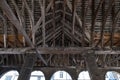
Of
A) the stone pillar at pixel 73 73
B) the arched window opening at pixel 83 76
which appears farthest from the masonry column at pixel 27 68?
the arched window opening at pixel 83 76

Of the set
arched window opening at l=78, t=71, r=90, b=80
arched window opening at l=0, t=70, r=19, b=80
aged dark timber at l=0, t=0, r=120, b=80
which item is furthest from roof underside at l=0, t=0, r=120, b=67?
arched window opening at l=0, t=70, r=19, b=80

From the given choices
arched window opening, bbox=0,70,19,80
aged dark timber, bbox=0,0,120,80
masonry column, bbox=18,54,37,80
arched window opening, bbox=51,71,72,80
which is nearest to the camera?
masonry column, bbox=18,54,37,80

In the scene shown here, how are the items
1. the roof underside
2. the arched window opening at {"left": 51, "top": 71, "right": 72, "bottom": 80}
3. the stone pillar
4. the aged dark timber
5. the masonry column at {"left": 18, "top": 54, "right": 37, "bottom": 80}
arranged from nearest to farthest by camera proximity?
the masonry column at {"left": 18, "top": 54, "right": 37, "bottom": 80} → the aged dark timber → the roof underside → the stone pillar → the arched window opening at {"left": 51, "top": 71, "right": 72, "bottom": 80}

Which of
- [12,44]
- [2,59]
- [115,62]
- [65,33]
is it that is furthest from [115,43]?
[2,59]

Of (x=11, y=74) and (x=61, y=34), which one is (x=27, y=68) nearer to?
(x=61, y=34)

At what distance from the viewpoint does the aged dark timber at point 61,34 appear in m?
8.77

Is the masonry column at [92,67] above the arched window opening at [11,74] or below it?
above

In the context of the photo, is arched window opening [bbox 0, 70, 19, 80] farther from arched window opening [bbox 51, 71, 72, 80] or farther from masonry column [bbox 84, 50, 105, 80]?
masonry column [bbox 84, 50, 105, 80]

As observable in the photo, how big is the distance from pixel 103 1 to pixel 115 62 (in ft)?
18.6

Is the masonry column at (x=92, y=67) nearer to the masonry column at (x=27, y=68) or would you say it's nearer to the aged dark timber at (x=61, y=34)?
the aged dark timber at (x=61, y=34)

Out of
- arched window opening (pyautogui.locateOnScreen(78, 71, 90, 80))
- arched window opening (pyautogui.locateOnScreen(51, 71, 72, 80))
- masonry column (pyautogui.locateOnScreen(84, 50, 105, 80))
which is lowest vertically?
arched window opening (pyautogui.locateOnScreen(51, 71, 72, 80))

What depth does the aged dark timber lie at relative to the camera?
8766 mm

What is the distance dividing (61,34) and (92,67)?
451cm

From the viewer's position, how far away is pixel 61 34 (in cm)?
1255
